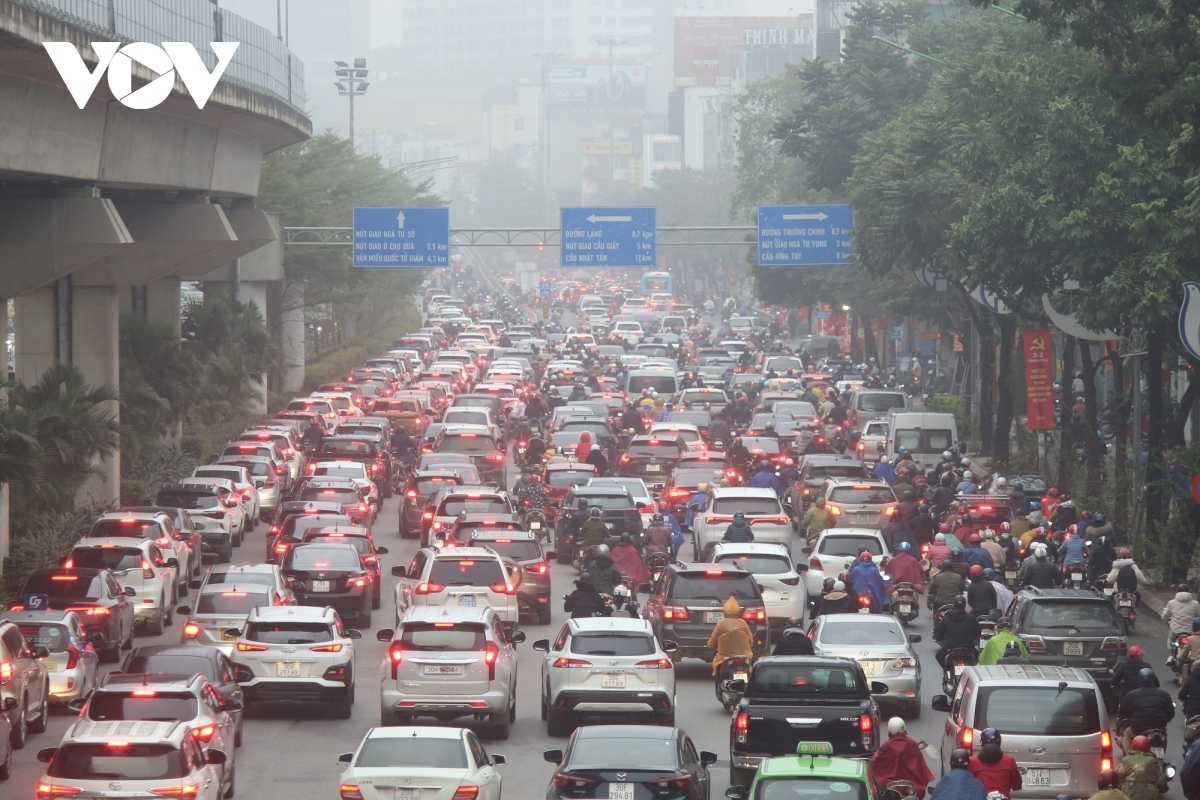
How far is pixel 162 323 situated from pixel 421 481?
1341cm

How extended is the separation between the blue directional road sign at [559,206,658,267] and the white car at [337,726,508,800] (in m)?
53.1

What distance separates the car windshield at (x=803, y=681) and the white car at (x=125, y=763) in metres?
5.06

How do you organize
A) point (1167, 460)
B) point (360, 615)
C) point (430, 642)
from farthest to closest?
point (1167, 460)
point (360, 615)
point (430, 642)

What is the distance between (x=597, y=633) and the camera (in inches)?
818

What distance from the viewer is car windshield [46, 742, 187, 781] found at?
15.3 meters

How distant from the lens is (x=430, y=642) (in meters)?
20.7

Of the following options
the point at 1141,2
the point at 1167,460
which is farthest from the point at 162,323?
the point at 1141,2

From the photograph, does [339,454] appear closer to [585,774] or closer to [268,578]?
[268,578]

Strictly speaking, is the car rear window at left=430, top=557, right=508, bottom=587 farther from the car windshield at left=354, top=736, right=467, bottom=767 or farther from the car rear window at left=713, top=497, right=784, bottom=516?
the car windshield at left=354, top=736, right=467, bottom=767

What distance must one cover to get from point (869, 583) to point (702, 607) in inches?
124

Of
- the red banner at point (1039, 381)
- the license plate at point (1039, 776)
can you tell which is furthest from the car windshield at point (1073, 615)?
the red banner at point (1039, 381)

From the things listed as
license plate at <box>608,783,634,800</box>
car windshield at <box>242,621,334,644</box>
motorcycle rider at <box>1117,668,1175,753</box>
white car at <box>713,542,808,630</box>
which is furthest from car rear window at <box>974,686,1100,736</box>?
white car at <box>713,542,808,630</box>

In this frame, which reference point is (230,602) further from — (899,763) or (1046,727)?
(1046,727)
